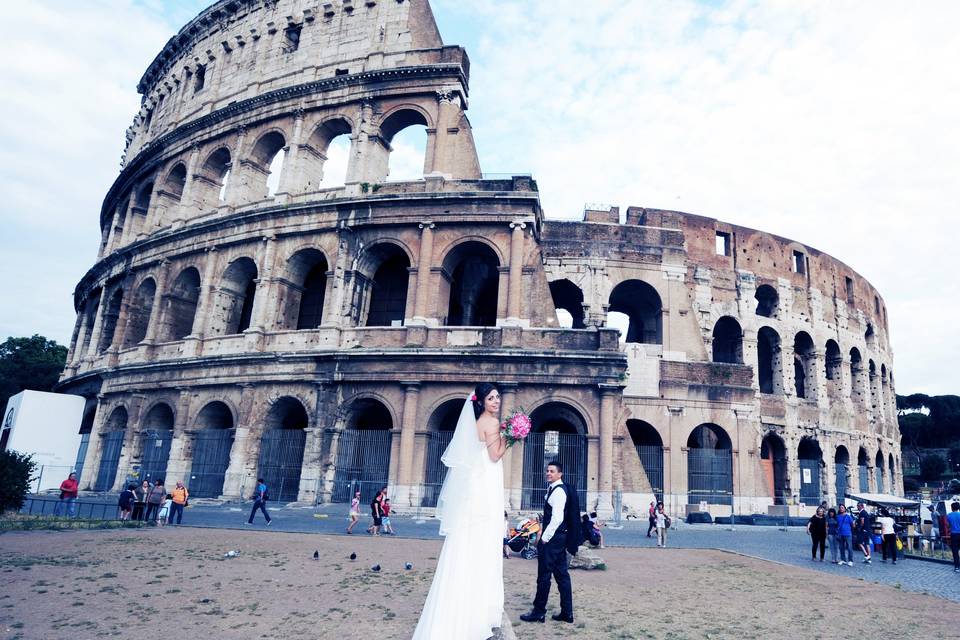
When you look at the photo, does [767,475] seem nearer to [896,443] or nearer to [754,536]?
[754,536]

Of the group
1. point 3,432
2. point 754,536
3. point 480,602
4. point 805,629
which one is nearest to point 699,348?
point 754,536

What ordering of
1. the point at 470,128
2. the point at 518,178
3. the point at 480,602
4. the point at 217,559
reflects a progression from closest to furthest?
1. the point at 480,602
2. the point at 217,559
3. the point at 518,178
4. the point at 470,128

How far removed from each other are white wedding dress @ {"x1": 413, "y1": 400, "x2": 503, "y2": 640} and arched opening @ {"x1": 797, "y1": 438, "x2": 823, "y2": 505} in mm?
23470

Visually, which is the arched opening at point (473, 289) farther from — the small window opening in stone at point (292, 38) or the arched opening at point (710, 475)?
→ the small window opening in stone at point (292, 38)

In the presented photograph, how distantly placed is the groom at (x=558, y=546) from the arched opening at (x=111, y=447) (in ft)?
65.6

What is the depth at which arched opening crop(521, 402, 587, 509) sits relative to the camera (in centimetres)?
1653

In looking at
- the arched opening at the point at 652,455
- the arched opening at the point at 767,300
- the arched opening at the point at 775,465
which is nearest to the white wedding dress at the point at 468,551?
the arched opening at the point at 652,455

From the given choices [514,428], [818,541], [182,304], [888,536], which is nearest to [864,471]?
[888,536]

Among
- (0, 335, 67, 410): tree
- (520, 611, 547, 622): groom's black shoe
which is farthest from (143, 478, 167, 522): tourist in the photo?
(0, 335, 67, 410): tree

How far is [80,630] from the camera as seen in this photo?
4.80 meters

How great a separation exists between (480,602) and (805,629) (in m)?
3.52

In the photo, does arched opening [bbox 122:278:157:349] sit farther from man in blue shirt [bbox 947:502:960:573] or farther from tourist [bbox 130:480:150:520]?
man in blue shirt [bbox 947:502:960:573]

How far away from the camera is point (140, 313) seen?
23375mm

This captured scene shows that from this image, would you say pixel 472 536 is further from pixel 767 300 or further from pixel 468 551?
pixel 767 300
